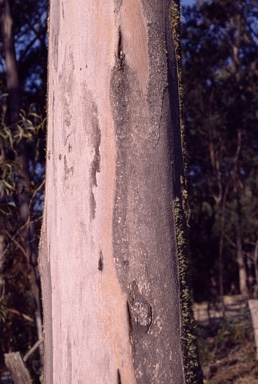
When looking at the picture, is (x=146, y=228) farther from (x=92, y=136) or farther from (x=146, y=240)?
(x=92, y=136)

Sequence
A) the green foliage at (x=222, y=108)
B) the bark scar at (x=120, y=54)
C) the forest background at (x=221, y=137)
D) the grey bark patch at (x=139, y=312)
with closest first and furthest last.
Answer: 1. the grey bark patch at (x=139, y=312)
2. the bark scar at (x=120, y=54)
3. the forest background at (x=221, y=137)
4. the green foliage at (x=222, y=108)

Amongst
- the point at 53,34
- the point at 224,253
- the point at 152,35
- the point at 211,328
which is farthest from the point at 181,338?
A: the point at 224,253

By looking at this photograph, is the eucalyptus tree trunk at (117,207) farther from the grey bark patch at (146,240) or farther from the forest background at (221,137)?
the forest background at (221,137)

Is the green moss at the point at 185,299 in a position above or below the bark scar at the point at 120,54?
below

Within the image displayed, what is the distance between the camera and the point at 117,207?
5.12 feet

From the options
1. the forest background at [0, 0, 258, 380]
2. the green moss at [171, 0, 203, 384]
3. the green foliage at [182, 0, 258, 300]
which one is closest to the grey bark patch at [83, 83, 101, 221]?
the green moss at [171, 0, 203, 384]

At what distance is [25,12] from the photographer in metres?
9.63

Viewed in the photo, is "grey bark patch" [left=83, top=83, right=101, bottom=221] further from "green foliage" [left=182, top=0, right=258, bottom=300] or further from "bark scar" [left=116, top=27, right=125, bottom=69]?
"green foliage" [left=182, top=0, right=258, bottom=300]

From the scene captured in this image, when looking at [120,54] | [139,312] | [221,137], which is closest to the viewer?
[139,312]

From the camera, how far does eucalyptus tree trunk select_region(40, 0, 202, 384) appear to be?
1.53 meters

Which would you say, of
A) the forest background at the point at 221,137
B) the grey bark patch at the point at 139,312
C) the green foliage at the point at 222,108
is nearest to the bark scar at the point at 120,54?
the grey bark patch at the point at 139,312

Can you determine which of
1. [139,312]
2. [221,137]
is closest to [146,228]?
[139,312]

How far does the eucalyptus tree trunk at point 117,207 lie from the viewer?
1.53m

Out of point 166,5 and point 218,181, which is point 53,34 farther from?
point 218,181
